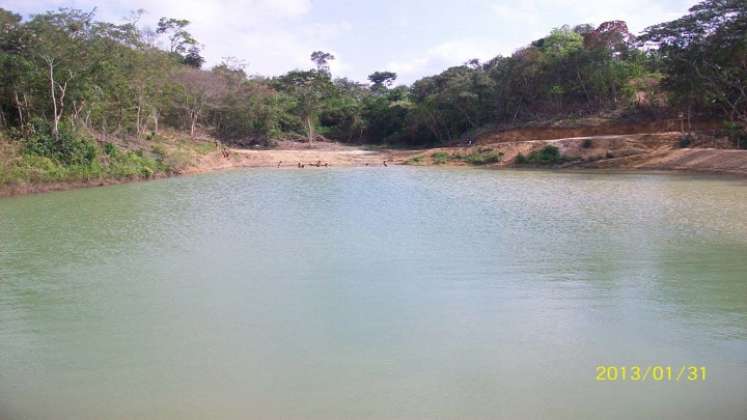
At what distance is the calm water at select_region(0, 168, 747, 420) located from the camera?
476cm

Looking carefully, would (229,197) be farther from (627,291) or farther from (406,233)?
(627,291)

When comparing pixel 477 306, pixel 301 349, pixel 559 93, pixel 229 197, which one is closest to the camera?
pixel 301 349

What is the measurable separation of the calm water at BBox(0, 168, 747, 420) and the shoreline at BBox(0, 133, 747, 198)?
9.39 meters

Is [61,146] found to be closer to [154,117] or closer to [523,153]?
[154,117]

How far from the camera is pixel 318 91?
44.3 m

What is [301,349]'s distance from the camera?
5.72 m

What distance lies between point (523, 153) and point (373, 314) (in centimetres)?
2454

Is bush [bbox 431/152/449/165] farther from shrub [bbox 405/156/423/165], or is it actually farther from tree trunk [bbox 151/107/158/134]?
tree trunk [bbox 151/107/158/134]

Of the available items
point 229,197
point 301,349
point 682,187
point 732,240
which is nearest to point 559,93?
point 682,187

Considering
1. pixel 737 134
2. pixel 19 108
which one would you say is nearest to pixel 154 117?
pixel 19 108

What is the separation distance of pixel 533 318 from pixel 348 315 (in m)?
2.03
